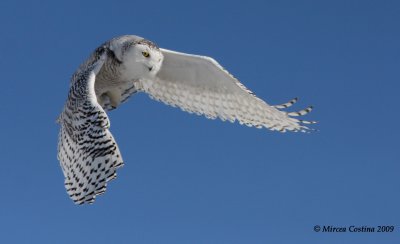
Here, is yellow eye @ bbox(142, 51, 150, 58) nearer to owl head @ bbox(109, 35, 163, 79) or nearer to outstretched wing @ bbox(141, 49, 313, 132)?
owl head @ bbox(109, 35, 163, 79)

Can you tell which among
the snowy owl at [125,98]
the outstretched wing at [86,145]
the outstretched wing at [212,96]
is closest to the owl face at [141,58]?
the snowy owl at [125,98]

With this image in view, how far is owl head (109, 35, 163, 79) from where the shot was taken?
11.1 m

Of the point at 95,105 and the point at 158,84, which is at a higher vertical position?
the point at 158,84

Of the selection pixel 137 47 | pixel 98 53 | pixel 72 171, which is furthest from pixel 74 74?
pixel 72 171

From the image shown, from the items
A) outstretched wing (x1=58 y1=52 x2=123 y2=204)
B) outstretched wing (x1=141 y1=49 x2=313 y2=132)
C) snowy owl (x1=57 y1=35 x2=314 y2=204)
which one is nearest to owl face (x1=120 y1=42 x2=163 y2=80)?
snowy owl (x1=57 y1=35 x2=314 y2=204)

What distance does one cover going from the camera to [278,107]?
43.0 ft

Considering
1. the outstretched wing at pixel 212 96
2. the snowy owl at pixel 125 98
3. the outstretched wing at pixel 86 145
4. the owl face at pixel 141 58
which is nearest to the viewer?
the outstretched wing at pixel 86 145

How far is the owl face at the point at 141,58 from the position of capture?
11099 mm

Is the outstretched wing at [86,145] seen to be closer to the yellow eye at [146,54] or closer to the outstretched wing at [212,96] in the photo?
the yellow eye at [146,54]

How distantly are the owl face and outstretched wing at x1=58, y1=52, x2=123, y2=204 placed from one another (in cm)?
37

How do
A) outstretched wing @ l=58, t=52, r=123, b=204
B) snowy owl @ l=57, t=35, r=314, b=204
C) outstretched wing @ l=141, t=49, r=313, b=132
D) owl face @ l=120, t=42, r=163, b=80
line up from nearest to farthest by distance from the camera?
outstretched wing @ l=58, t=52, r=123, b=204 < snowy owl @ l=57, t=35, r=314, b=204 < owl face @ l=120, t=42, r=163, b=80 < outstretched wing @ l=141, t=49, r=313, b=132

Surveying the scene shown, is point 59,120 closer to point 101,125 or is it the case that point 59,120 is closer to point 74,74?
point 74,74

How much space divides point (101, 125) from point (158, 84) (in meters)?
3.79

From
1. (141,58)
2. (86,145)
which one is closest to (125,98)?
(141,58)
